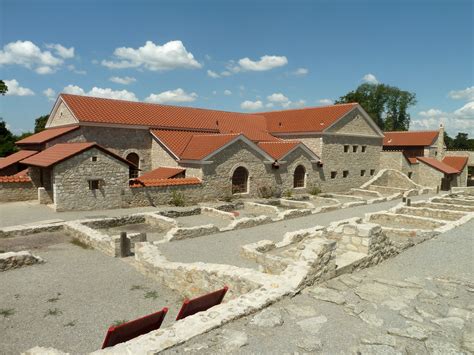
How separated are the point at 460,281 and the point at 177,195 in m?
14.7

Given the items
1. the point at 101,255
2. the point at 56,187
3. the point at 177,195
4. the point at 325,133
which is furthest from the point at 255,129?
the point at 101,255

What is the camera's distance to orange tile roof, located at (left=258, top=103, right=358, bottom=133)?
2880cm

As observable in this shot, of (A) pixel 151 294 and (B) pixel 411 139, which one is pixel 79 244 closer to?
(A) pixel 151 294

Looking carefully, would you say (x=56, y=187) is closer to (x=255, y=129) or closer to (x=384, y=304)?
(x=384, y=304)

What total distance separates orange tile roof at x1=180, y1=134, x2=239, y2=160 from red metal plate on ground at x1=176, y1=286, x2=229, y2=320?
589 inches

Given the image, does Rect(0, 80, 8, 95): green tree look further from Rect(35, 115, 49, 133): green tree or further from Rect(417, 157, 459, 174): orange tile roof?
Rect(417, 157, 459, 174): orange tile roof

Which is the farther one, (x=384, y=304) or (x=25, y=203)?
(x=25, y=203)

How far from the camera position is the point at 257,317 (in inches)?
211

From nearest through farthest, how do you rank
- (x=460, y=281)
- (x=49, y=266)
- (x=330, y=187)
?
(x=460, y=281)
(x=49, y=266)
(x=330, y=187)

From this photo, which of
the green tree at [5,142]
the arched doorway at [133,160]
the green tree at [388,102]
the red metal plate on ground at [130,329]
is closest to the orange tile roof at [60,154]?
the arched doorway at [133,160]

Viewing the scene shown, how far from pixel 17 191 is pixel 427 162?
32354 millimetres

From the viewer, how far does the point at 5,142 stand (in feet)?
138

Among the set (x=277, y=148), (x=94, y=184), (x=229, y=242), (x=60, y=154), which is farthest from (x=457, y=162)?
(x=60, y=154)

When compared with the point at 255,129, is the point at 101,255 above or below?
below
